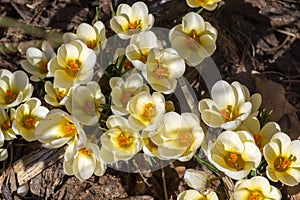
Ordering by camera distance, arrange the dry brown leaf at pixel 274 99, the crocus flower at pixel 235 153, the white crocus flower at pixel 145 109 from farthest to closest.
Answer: the dry brown leaf at pixel 274 99
the white crocus flower at pixel 145 109
the crocus flower at pixel 235 153

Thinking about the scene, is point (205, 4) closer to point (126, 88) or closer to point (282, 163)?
point (126, 88)

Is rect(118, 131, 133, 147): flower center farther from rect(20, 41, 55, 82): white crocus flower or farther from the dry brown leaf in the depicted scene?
the dry brown leaf

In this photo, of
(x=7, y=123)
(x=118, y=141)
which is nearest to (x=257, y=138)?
(x=118, y=141)

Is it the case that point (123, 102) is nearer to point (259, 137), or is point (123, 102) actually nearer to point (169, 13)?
point (259, 137)

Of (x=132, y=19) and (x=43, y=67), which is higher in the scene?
(x=132, y=19)

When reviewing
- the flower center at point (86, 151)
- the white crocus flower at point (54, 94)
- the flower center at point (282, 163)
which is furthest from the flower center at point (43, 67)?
the flower center at point (282, 163)

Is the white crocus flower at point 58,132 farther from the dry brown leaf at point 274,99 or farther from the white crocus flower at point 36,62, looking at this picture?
the dry brown leaf at point 274,99

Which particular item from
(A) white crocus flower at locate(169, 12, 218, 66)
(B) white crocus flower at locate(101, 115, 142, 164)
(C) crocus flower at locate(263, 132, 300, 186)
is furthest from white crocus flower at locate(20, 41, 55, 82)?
(C) crocus flower at locate(263, 132, 300, 186)
